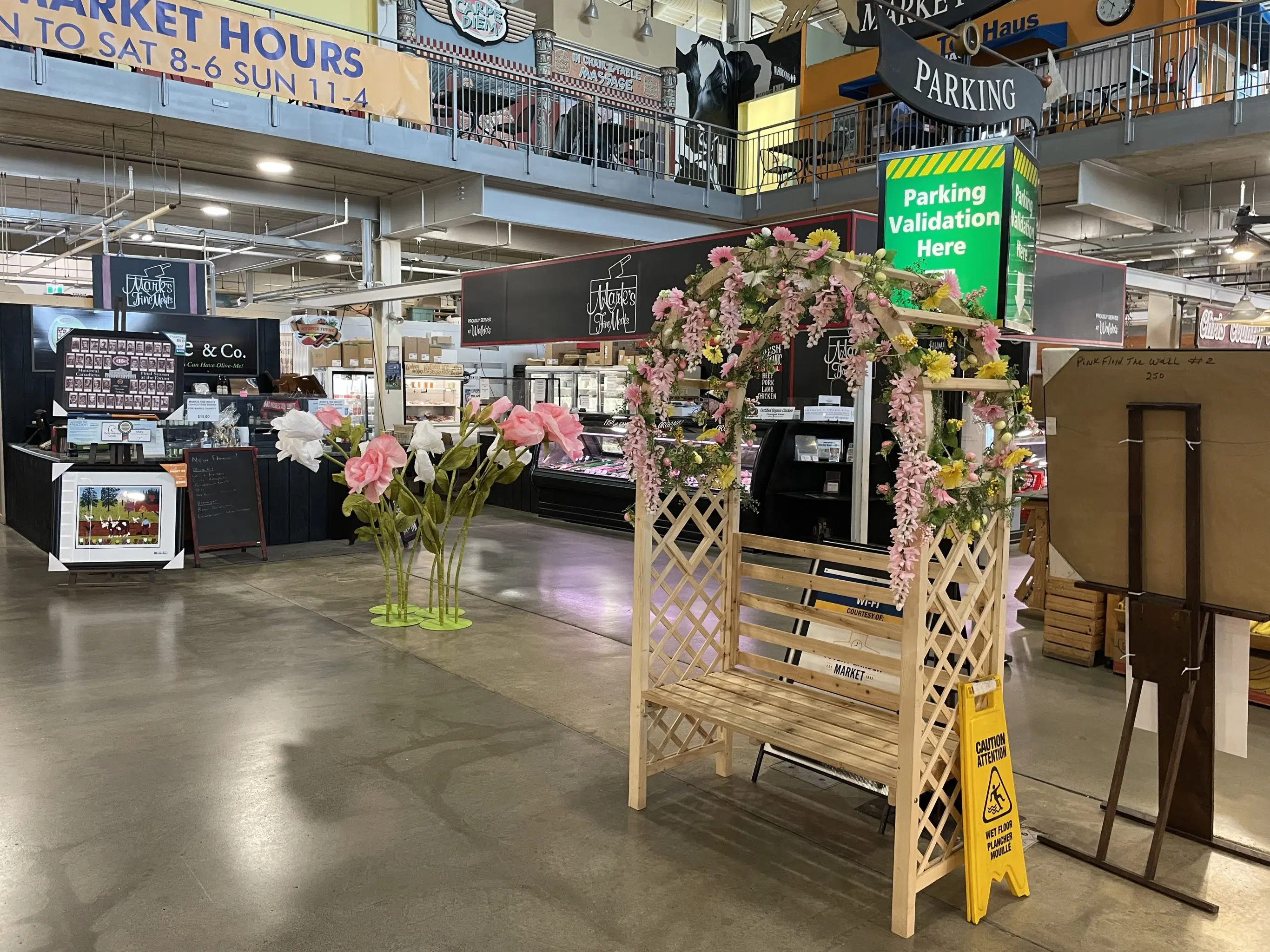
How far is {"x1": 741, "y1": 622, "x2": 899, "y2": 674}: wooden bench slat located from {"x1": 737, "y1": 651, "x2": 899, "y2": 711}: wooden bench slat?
8cm

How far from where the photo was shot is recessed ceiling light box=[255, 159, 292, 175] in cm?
1103

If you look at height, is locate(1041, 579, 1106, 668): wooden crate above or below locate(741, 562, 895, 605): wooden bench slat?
below

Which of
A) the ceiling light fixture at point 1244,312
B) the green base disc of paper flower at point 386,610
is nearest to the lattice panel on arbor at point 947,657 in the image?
the green base disc of paper flower at point 386,610

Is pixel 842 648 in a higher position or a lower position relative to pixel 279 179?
lower

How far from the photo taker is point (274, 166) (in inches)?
440

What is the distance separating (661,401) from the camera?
11.0 ft

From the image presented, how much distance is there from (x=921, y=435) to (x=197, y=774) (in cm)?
295

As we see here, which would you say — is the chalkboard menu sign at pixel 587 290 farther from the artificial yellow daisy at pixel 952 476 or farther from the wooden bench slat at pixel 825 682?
the artificial yellow daisy at pixel 952 476

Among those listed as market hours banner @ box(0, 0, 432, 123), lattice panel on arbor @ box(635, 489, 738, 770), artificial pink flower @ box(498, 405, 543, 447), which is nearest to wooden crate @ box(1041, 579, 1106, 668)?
lattice panel on arbor @ box(635, 489, 738, 770)

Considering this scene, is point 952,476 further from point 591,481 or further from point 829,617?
point 591,481

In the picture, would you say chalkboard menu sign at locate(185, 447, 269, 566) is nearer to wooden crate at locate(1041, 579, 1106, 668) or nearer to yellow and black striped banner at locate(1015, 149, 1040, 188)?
wooden crate at locate(1041, 579, 1106, 668)

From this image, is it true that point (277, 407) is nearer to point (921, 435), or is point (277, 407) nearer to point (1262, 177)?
point (921, 435)

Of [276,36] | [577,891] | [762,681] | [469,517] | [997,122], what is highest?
[276,36]

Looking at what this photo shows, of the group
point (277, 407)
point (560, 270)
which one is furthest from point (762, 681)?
point (277, 407)
